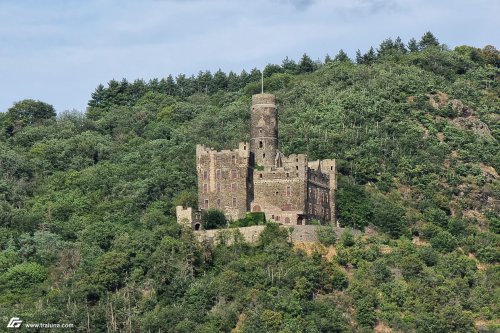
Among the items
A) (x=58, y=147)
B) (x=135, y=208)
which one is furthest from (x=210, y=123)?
(x=135, y=208)

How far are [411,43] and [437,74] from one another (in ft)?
44.8

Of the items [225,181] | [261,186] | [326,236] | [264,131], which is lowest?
[326,236]

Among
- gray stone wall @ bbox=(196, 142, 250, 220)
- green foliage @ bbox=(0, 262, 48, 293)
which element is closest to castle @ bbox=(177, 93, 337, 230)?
gray stone wall @ bbox=(196, 142, 250, 220)

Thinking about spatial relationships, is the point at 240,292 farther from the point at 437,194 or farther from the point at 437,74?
the point at 437,74

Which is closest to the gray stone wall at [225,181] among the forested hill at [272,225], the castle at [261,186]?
the castle at [261,186]

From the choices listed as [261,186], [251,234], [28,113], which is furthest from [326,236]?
[28,113]

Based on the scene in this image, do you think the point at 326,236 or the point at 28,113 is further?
the point at 28,113

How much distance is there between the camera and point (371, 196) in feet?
335

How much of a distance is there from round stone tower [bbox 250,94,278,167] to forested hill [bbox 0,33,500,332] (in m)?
6.11

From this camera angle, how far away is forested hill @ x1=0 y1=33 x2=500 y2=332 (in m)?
84.6

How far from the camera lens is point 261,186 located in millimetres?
90000

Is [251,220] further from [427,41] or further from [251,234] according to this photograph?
[427,41]

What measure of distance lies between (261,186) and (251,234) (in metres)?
3.46

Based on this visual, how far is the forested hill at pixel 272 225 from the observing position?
84.6 meters
